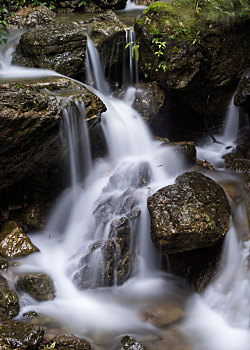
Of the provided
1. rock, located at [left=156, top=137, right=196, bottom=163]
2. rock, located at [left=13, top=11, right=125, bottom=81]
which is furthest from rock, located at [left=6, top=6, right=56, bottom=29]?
rock, located at [left=156, top=137, right=196, bottom=163]

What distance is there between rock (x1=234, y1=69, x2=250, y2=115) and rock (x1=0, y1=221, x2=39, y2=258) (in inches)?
210

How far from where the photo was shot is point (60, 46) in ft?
22.5

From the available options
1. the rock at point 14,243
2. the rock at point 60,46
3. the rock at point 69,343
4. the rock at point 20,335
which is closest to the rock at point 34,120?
the rock at point 14,243

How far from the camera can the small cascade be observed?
7.41 meters

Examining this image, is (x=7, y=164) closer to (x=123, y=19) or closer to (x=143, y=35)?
(x=143, y=35)

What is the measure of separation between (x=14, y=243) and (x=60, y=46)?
4217mm

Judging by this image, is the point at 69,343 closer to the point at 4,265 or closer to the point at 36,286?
the point at 36,286

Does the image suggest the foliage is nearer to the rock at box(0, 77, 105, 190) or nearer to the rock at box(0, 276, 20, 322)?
the rock at box(0, 77, 105, 190)

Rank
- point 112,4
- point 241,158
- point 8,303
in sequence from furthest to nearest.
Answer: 1. point 112,4
2. point 241,158
3. point 8,303

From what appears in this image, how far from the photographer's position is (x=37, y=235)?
19.1ft

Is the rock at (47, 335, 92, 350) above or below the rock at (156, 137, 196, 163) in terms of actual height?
below

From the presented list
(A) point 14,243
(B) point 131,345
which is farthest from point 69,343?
(A) point 14,243

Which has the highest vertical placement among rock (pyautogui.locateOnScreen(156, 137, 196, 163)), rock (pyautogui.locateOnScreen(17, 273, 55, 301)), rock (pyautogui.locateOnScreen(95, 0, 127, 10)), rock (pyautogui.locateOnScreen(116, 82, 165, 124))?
rock (pyautogui.locateOnScreen(95, 0, 127, 10))

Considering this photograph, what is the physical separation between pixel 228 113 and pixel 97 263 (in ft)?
16.9
